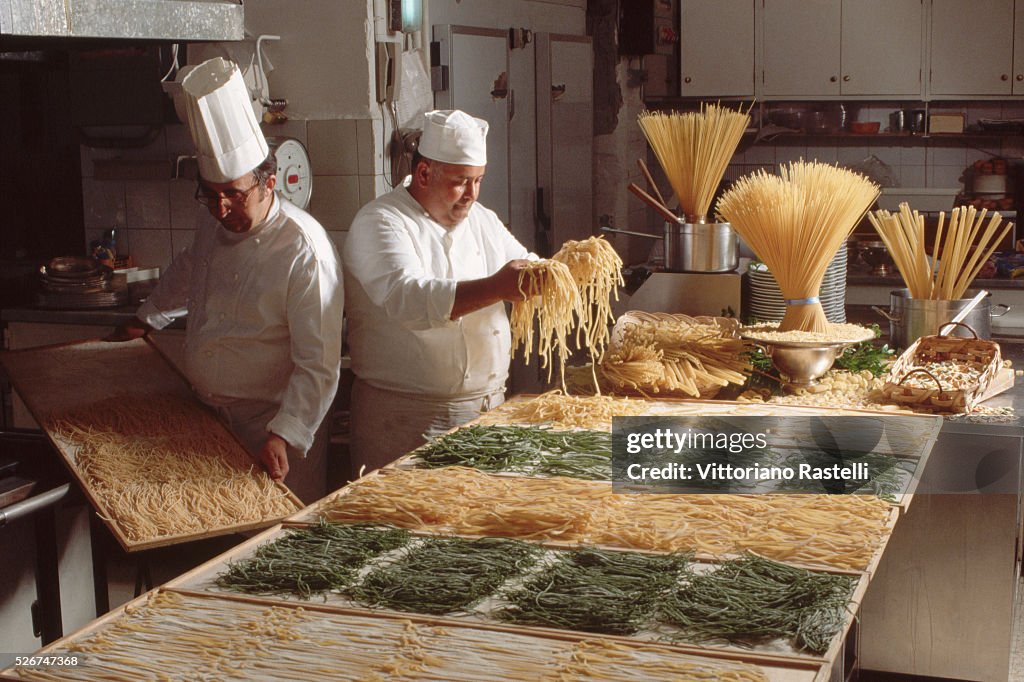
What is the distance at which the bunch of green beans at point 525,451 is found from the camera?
273cm

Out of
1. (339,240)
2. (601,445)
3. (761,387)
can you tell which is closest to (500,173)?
(339,240)

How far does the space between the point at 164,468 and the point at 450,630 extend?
139 centimetres

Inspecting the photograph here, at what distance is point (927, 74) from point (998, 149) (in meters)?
0.76

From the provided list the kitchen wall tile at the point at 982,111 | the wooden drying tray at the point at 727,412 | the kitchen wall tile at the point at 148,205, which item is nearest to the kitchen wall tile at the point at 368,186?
the kitchen wall tile at the point at 148,205

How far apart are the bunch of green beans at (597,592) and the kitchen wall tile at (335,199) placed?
284 centimetres

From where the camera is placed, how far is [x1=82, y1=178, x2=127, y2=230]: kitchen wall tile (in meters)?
5.35

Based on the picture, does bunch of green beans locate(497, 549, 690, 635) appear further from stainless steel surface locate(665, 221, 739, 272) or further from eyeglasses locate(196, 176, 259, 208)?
stainless steel surface locate(665, 221, 739, 272)

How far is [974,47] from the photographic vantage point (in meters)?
6.83

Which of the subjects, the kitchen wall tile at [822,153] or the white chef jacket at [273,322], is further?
the kitchen wall tile at [822,153]

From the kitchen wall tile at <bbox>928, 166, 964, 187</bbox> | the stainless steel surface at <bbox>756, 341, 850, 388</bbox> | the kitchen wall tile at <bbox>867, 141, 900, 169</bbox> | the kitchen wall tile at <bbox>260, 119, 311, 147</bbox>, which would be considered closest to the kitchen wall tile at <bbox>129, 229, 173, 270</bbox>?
the kitchen wall tile at <bbox>260, 119, 311, 147</bbox>

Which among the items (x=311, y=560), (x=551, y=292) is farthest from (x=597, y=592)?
(x=551, y=292)

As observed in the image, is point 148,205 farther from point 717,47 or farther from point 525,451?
point 717,47

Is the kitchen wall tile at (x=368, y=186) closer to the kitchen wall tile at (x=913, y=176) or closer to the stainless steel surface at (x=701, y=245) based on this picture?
the stainless steel surface at (x=701, y=245)

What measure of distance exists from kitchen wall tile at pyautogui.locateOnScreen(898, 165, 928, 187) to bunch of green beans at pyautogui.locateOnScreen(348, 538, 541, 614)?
239 inches
